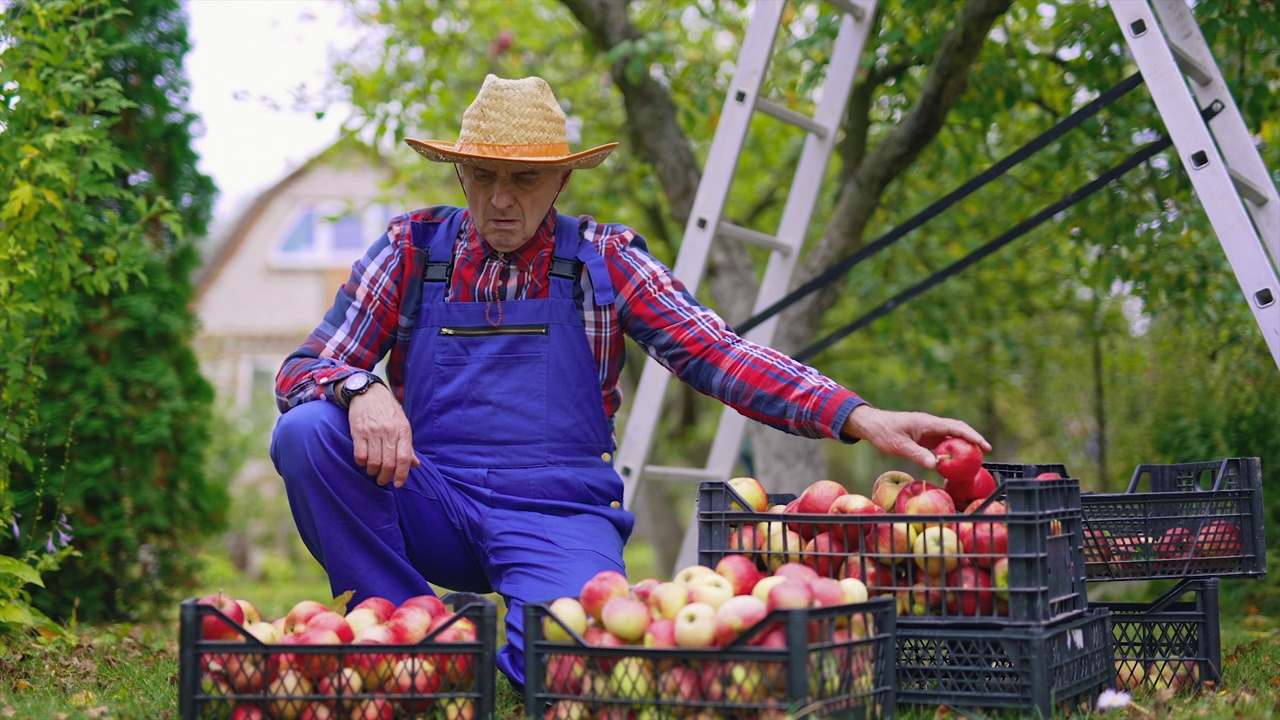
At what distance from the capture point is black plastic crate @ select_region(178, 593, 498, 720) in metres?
2.28

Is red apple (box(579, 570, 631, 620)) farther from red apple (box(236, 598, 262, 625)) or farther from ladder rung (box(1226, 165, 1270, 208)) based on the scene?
ladder rung (box(1226, 165, 1270, 208))

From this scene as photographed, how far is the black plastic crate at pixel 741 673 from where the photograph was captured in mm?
2109

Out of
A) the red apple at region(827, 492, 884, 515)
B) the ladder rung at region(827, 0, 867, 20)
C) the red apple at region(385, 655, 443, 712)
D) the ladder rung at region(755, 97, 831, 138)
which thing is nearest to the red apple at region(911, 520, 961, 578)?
the red apple at region(827, 492, 884, 515)

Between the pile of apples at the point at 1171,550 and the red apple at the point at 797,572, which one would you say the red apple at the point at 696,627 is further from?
the pile of apples at the point at 1171,550

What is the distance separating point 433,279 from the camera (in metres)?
3.37

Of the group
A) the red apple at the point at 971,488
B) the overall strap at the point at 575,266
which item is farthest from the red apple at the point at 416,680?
the overall strap at the point at 575,266

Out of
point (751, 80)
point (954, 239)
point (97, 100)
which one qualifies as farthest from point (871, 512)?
point (954, 239)

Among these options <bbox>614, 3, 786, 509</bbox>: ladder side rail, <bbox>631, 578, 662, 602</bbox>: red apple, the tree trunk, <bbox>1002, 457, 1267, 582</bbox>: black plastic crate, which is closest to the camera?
<bbox>631, 578, 662, 602</bbox>: red apple

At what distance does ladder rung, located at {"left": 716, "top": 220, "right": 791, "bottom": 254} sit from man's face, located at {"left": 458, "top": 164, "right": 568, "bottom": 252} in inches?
51.0

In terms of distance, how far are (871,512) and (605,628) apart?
622 mm

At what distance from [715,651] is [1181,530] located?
1478mm

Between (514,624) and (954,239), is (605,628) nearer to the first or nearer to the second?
(514,624)

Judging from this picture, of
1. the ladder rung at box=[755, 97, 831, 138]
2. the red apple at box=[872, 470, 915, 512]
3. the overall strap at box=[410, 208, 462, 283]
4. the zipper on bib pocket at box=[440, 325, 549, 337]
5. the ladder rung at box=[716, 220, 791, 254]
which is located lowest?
the red apple at box=[872, 470, 915, 512]

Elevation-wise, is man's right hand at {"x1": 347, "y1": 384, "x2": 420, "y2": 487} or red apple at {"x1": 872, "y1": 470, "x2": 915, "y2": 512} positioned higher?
man's right hand at {"x1": 347, "y1": 384, "x2": 420, "y2": 487}
